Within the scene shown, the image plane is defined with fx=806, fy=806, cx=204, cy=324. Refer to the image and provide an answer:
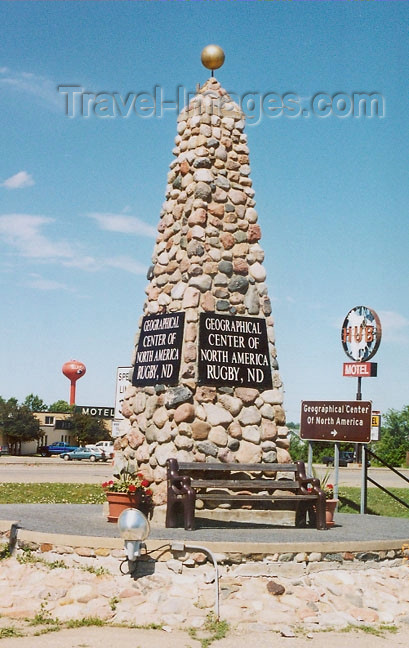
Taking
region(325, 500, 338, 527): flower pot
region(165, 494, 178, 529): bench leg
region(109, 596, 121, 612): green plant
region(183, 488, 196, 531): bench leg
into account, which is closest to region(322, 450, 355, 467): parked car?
region(325, 500, 338, 527): flower pot

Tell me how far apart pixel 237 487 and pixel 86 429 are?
58094 mm

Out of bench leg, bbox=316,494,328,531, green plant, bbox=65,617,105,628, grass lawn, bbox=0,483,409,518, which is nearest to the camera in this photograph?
green plant, bbox=65,617,105,628

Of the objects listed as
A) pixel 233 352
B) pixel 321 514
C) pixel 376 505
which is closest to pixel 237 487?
pixel 321 514

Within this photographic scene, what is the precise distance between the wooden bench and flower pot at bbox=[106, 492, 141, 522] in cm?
63

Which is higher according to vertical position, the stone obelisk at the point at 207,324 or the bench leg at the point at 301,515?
the stone obelisk at the point at 207,324

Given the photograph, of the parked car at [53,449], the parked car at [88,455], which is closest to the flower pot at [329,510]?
the parked car at [88,455]

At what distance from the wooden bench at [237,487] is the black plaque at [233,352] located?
1399 mm

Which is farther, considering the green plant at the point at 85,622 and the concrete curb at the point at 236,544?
the concrete curb at the point at 236,544

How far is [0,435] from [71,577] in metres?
56.8

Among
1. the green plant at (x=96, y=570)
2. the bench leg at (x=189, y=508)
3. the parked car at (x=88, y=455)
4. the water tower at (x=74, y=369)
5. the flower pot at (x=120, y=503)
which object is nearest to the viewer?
the green plant at (x=96, y=570)

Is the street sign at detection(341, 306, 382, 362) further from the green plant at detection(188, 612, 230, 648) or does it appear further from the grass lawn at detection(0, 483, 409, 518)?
the green plant at detection(188, 612, 230, 648)

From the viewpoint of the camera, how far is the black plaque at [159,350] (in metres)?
12.8

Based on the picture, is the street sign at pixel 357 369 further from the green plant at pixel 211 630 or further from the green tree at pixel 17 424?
the green tree at pixel 17 424

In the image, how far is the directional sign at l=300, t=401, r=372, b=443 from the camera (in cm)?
1559
